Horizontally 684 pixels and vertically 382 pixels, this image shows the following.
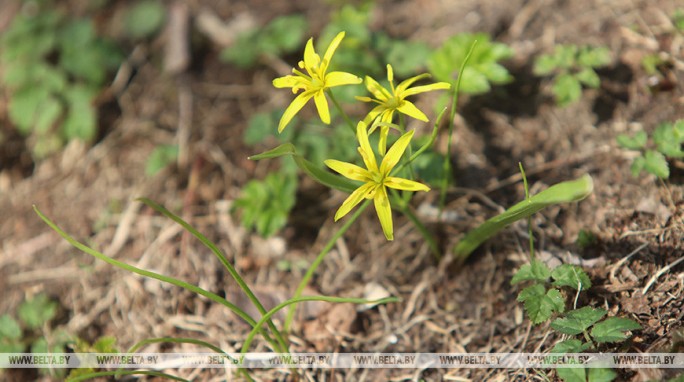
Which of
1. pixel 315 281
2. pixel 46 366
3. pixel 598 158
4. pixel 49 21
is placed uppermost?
pixel 49 21

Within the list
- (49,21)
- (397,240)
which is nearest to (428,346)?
(397,240)

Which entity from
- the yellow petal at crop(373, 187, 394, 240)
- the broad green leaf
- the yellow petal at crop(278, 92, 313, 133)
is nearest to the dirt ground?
the broad green leaf

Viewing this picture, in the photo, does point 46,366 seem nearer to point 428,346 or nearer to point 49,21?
point 428,346

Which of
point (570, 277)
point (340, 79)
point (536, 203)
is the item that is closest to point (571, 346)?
point (570, 277)

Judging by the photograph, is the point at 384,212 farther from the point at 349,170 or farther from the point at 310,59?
the point at 310,59

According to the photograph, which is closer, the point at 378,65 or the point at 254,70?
the point at 378,65

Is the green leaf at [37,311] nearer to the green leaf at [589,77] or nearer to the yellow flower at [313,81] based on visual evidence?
the yellow flower at [313,81]

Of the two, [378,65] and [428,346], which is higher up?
[378,65]
